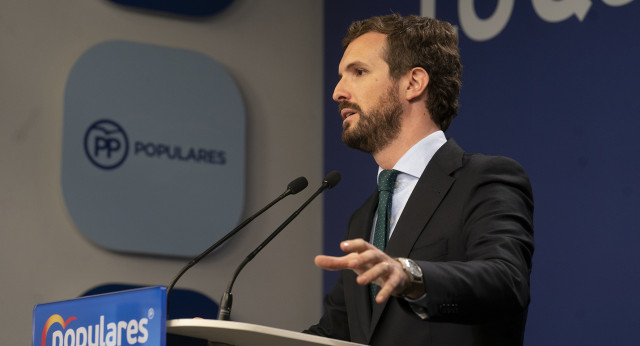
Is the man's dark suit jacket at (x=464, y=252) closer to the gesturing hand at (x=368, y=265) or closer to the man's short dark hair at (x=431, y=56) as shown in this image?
the gesturing hand at (x=368, y=265)

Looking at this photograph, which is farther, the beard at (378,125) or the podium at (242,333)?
Result: the beard at (378,125)

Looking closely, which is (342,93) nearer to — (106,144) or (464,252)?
(464,252)

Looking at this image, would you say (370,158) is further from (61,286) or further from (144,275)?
(61,286)

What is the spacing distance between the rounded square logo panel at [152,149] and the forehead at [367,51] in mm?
2078

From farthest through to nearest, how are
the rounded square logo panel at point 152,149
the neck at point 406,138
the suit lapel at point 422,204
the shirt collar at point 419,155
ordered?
the rounded square logo panel at point 152,149, the neck at point 406,138, the shirt collar at point 419,155, the suit lapel at point 422,204

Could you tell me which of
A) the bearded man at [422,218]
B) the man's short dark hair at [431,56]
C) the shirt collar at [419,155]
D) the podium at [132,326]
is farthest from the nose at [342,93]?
the podium at [132,326]

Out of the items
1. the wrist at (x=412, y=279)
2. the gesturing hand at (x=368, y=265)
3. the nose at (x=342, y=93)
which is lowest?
the wrist at (x=412, y=279)

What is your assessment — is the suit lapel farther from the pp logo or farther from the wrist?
the pp logo

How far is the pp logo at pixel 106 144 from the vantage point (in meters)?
4.43

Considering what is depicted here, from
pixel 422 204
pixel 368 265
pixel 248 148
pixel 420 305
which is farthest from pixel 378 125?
pixel 248 148

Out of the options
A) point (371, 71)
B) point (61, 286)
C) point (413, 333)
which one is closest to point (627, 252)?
point (371, 71)

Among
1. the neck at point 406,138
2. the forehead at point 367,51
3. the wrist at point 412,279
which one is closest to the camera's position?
the wrist at point 412,279

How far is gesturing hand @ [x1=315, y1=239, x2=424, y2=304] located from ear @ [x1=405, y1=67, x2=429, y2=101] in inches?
43.3

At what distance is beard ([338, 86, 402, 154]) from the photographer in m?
2.55
